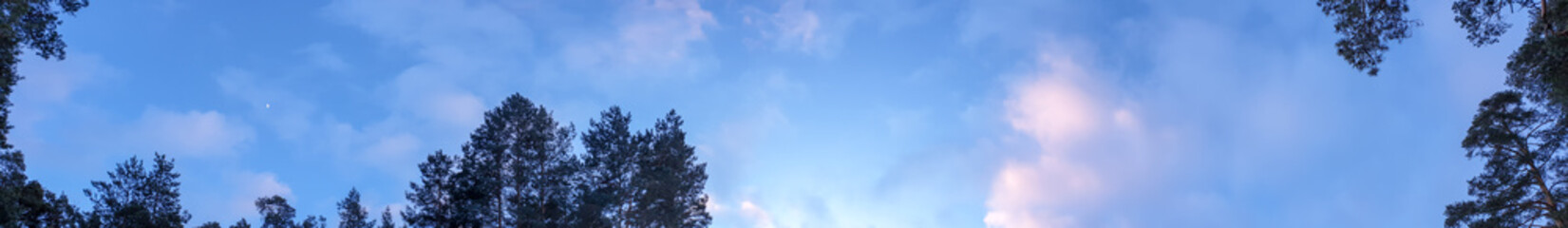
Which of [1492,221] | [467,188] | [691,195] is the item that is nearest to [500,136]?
[467,188]

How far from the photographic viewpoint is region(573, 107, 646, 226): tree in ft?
93.8

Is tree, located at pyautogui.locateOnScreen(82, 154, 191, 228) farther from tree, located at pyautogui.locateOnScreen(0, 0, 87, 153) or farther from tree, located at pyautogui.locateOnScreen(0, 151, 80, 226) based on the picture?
tree, located at pyautogui.locateOnScreen(0, 0, 87, 153)

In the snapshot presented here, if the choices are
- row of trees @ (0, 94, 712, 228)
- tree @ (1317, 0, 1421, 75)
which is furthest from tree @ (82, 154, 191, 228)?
tree @ (1317, 0, 1421, 75)

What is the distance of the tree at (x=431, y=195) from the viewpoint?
105 feet

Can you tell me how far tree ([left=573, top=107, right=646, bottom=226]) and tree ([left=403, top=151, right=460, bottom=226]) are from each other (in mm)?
6635

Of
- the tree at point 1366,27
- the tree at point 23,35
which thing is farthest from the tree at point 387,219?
the tree at point 1366,27

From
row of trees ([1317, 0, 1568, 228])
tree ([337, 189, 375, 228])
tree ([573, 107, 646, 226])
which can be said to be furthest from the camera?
tree ([337, 189, 375, 228])

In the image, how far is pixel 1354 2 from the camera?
12961 mm

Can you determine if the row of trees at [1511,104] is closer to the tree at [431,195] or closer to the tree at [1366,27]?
the tree at [1366,27]

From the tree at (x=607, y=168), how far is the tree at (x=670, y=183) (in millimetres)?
584

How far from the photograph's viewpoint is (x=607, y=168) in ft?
100

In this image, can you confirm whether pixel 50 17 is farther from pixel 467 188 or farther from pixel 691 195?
pixel 691 195

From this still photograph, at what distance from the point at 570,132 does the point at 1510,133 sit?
99.1 ft

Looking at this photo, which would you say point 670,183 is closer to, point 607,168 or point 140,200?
point 607,168
